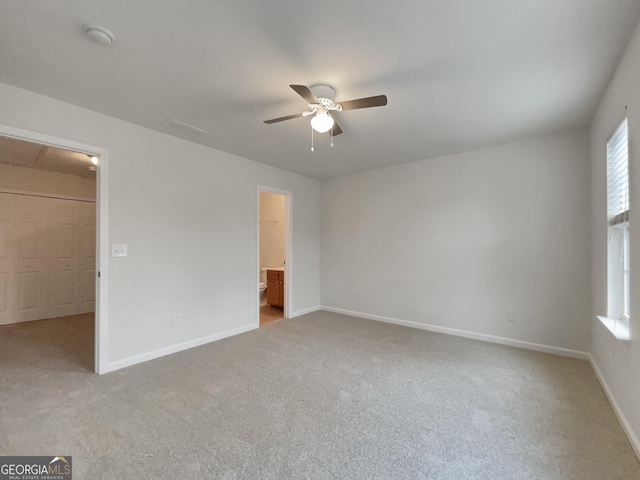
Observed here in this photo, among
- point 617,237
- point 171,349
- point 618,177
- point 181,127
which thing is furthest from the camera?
point 171,349

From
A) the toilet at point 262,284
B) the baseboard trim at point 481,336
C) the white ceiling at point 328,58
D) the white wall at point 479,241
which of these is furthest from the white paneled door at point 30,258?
the baseboard trim at point 481,336

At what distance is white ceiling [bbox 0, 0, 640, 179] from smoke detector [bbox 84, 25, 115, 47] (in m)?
0.04

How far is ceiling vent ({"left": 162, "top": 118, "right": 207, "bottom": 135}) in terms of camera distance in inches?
110

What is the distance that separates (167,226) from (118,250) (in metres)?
0.55

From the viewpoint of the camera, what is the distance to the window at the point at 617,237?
2131 mm

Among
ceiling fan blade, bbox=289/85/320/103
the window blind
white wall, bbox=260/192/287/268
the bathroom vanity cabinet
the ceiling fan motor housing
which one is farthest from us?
white wall, bbox=260/192/287/268

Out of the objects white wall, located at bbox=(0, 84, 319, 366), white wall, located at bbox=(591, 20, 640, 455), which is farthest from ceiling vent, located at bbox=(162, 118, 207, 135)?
white wall, located at bbox=(591, 20, 640, 455)

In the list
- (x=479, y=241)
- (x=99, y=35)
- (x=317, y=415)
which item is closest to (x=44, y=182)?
(x=99, y=35)

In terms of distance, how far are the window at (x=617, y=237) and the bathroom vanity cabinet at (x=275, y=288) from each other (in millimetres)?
4243

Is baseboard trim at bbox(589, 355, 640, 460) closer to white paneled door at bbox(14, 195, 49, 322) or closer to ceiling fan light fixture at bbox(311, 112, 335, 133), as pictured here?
ceiling fan light fixture at bbox(311, 112, 335, 133)

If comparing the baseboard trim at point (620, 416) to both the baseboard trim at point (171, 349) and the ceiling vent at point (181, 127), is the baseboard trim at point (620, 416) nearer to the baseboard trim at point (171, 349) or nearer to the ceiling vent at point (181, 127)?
the baseboard trim at point (171, 349)

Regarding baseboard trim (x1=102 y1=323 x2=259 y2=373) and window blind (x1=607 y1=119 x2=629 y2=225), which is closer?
window blind (x1=607 y1=119 x2=629 y2=225)

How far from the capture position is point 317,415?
1.99 metres

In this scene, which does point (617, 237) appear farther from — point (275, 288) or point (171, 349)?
point (275, 288)
